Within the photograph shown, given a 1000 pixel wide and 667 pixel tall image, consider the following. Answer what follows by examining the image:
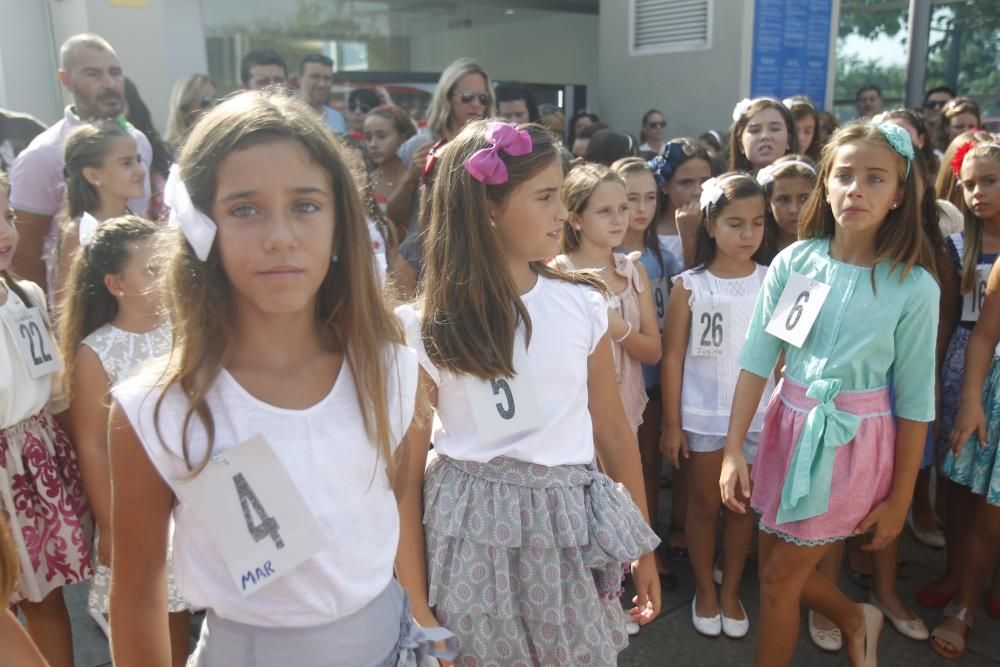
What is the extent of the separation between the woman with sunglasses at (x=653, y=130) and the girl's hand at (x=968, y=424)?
5.52 m

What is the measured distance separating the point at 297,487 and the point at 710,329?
2081mm

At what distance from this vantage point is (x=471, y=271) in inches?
73.7

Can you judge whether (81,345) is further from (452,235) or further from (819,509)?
(819,509)

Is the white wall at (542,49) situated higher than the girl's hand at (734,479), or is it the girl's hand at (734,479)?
the white wall at (542,49)

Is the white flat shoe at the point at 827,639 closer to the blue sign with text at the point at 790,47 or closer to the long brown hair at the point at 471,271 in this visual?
the long brown hair at the point at 471,271

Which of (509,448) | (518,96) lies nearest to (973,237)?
(509,448)

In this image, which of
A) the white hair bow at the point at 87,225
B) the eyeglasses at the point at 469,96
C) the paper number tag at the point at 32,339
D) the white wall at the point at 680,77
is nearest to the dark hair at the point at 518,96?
the eyeglasses at the point at 469,96

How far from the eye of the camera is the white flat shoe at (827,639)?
111 inches

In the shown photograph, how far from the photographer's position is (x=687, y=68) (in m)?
8.27

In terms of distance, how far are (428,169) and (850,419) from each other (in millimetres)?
1406

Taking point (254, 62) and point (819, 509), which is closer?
point (819, 509)

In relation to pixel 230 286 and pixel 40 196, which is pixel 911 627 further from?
pixel 40 196

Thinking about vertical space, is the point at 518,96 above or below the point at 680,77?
below

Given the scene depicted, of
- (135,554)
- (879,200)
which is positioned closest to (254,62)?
(879,200)
